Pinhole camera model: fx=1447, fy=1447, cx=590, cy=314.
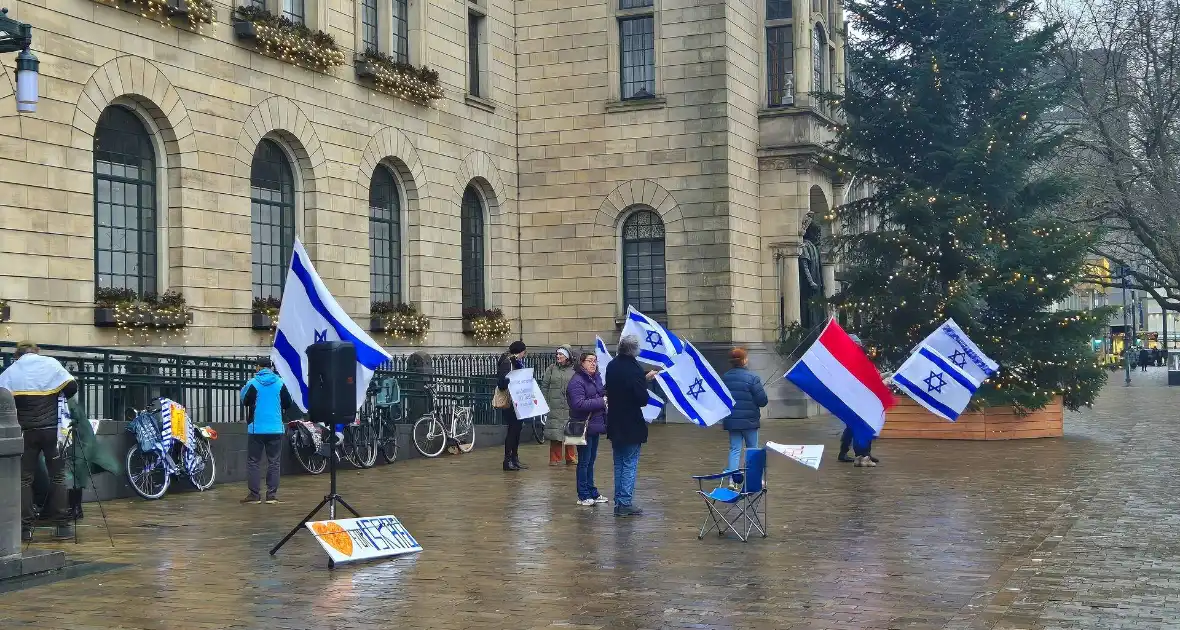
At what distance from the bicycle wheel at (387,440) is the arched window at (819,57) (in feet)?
59.5

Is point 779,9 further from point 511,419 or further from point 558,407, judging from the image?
point 511,419

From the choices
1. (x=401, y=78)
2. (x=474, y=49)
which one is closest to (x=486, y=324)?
(x=401, y=78)

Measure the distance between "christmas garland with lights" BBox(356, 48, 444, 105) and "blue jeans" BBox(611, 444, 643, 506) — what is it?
14736 millimetres

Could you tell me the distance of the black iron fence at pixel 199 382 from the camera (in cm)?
1775

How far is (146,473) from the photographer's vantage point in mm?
17234

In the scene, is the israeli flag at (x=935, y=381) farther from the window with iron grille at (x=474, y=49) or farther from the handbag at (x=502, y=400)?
the window with iron grille at (x=474, y=49)

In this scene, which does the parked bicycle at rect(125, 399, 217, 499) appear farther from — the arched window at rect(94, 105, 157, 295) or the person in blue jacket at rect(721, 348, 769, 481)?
the person in blue jacket at rect(721, 348, 769, 481)

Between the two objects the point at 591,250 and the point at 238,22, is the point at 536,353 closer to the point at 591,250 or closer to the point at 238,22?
the point at 591,250

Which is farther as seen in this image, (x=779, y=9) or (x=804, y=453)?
(x=779, y=9)

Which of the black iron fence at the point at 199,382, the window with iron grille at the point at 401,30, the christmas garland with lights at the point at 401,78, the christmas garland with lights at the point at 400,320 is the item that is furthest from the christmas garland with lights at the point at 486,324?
the window with iron grille at the point at 401,30

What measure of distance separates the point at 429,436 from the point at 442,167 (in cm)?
838

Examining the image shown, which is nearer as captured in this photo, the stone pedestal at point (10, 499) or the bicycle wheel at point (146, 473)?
the stone pedestal at point (10, 499)

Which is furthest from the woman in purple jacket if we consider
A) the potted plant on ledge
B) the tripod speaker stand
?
the potted plant on ledge

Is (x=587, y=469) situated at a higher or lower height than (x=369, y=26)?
lower
